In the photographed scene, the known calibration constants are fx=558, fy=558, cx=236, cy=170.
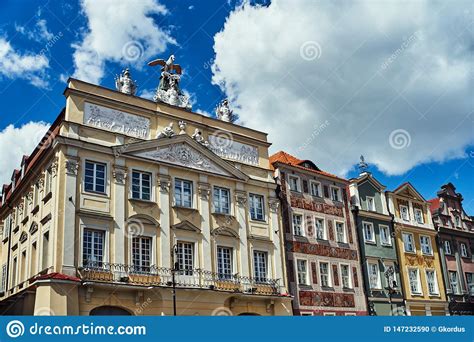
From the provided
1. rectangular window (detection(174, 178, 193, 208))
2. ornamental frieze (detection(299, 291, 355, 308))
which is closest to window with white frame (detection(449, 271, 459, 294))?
ornamental frieze (detection(299, 291, 355, 308))

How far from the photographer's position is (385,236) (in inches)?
1542

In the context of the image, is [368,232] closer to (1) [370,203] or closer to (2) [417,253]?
(1) [370,203]

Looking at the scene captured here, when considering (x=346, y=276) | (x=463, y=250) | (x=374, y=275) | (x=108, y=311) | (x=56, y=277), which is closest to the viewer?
(x=56, y=277)

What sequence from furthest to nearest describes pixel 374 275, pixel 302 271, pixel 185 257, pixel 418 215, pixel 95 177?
pixel 418 215, pixel 374 275, pixel 302 271, pixel 185 257, pixel 95 177

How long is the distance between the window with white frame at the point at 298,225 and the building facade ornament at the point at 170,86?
30.7 feet

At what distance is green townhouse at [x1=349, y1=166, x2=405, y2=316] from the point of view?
118 feet

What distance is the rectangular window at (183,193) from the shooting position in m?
28.5

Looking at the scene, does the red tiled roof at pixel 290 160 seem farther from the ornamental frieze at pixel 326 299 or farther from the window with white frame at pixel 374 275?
the ornamental frieze at pixel 326 299

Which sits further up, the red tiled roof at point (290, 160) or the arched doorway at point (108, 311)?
the red tiled roof at point (290, 160)

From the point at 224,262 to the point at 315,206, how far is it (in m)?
8.47

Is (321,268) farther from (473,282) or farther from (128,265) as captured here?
(473,282)

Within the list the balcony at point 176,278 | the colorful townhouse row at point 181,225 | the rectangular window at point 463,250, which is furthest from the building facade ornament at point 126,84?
the rectangular window at point 463,250

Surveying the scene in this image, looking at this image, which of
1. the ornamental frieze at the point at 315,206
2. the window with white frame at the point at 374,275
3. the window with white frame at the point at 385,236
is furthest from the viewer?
the window with white frame at the point at 385,236

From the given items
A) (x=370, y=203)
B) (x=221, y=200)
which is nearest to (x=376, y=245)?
(x=370, y=203)
